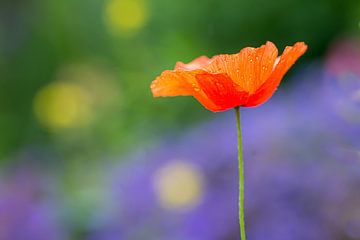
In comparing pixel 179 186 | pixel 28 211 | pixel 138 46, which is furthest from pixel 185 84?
pixel 138 46

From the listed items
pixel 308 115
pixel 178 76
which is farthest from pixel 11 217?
pixel 178 76

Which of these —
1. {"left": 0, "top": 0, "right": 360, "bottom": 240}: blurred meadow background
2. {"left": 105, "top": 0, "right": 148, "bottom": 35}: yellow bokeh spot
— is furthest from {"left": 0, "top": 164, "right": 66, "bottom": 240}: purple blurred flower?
{"left": 105, "top": 0, "right": 148, "bottom": 35}: yellow bokeh spot

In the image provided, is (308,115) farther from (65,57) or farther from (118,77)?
(65,57)

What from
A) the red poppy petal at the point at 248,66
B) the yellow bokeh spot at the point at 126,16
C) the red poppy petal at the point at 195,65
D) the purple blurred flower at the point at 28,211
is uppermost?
the yellow bokeh spot at the point at 126,16

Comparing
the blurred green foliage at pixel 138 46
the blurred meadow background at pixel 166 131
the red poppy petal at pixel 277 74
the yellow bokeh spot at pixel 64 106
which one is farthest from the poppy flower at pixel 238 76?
the yellow bokeh spot at pixel 64 106

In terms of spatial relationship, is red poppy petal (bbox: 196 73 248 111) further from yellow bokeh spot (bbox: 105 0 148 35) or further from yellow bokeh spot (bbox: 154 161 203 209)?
yellow bokeh spot (bbox: 105 0 148 35)

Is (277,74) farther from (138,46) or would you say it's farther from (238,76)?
(138,46)

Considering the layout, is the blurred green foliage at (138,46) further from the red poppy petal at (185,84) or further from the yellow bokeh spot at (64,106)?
the red poppy petal at (185,84)

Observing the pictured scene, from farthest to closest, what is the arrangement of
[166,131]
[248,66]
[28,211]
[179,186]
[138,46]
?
1. [138,46]
2. [166,131]
3. [28,211]
4. [179,186]
5. [248,66]
